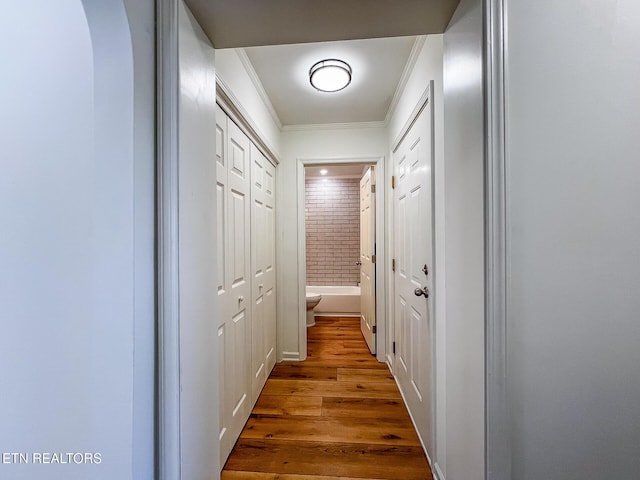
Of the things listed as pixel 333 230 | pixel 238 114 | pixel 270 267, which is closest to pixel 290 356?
pixel 270 267

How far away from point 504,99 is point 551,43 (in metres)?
0.19

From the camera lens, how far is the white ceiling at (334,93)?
1.62 m

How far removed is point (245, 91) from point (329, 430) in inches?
86.0

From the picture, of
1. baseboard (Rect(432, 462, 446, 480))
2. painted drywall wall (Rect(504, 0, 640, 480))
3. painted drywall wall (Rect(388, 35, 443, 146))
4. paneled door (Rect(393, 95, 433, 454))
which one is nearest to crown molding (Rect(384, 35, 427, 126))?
painted drywall wall (Rect(388, 35, 443, 146))

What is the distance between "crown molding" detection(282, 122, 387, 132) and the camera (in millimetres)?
2613

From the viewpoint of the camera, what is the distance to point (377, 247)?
8.77ft

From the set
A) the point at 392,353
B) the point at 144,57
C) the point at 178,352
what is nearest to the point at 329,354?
the point at 392,353

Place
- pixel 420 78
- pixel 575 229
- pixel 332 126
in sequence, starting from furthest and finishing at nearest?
pixel 332 126, pixel 420 78, pixel 575 229

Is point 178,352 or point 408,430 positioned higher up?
point 178,352

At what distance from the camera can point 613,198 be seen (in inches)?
27.9

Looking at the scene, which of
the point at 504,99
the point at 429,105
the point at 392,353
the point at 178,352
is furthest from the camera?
the point at 392,353

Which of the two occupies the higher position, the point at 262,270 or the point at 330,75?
the point at 330,75

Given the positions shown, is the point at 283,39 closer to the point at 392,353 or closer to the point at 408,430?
the point at 408,430

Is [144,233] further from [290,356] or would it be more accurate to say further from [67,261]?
[290,356]
